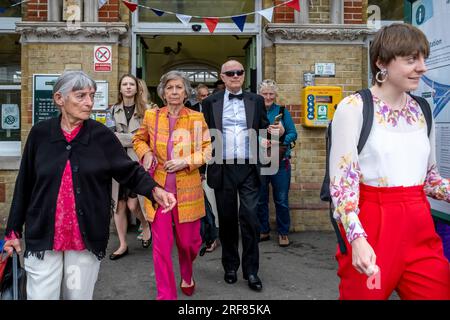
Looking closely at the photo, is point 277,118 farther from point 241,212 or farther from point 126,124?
point 126,124

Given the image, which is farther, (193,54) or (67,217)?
(193,54)

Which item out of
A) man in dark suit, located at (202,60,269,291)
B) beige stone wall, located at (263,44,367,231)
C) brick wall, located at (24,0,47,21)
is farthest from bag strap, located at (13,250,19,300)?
brick wall, located at (24,0,47,21)

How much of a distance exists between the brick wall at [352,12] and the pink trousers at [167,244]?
407 cm

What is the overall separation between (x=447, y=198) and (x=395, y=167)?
0.39 m

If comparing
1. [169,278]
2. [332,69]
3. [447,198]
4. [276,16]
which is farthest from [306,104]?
[447,198]

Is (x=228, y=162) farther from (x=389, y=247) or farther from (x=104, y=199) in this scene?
(x=389, y=247)

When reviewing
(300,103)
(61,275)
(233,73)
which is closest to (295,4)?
(300,103)

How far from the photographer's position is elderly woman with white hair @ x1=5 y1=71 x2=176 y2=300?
8.43ft

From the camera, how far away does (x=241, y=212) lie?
4.38m

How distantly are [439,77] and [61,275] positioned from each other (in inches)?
102

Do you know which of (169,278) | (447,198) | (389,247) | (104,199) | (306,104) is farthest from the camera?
(306,104)

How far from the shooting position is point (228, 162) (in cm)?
438

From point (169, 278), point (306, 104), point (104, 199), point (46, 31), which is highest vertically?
point (46, 31)

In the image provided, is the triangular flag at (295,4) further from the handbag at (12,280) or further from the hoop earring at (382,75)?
the handbag at (12,280)
